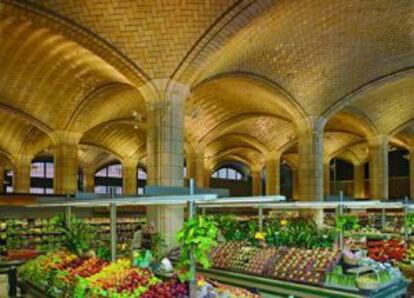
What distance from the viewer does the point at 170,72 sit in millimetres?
11766

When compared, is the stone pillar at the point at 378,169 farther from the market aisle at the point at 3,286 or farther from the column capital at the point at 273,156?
the market aisle at the point at 3,286

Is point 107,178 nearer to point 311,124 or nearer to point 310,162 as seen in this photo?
point 310,162

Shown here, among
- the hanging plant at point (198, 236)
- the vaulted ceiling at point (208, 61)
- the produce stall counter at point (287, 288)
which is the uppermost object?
the vaulted ceiling at point (208, 61)

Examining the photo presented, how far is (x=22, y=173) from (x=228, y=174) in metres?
21.2

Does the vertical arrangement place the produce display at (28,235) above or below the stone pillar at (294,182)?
below

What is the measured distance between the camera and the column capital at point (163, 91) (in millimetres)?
11898

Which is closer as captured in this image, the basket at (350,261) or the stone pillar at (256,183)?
the basket at (350,261)

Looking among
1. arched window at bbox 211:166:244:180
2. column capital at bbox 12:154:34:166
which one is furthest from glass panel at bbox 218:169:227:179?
column capital at bbox 12:154:34:166

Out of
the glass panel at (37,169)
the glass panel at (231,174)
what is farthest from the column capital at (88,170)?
the glass panel at (231,174)

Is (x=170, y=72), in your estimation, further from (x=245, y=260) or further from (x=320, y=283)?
(x=320, y=283)

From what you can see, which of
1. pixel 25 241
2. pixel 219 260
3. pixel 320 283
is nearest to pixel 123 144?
pixel 25 241

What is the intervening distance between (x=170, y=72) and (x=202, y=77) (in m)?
1.61

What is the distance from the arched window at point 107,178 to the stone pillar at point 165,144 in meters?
26.2

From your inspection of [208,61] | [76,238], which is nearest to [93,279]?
[76,238]
